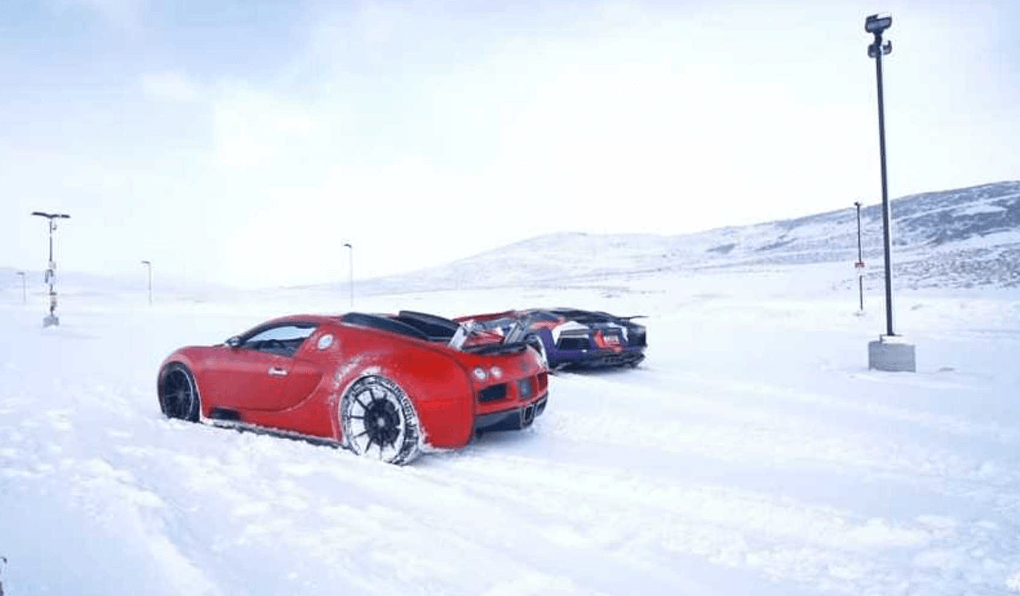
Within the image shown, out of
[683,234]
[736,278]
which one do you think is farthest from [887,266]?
[683,234]

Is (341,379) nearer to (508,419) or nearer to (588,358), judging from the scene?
(508,419)

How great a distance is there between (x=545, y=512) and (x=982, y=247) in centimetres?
7330

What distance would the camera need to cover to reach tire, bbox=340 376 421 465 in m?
5.17

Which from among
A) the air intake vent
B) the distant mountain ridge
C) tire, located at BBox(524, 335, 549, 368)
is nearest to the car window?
the air intake vent

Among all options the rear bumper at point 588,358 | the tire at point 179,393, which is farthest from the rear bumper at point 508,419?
the rear bumper at point 588,358

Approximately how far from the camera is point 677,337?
18562 millimetres

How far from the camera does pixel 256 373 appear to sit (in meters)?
6.06

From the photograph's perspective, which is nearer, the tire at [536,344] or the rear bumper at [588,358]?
the tire at [536,344]

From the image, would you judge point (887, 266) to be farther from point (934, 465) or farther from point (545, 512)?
point (545, 512)

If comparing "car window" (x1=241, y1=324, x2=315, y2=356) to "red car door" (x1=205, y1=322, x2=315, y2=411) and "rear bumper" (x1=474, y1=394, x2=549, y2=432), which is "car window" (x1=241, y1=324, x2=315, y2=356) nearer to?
"red car door" (x1=205, y1=322, x2=315, y2=411)

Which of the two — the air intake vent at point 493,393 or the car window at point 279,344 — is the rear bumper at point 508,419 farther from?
the car window at point 279,344

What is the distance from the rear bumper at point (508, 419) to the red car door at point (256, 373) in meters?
1.57

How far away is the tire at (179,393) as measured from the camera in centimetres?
659

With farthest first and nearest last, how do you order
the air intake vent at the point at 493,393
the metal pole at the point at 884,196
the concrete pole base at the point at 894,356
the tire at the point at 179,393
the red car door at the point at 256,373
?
the metal pole at the point at 884,196 < the concrete pole base at the point at 894,356 < the tire at the point at 179,393 < the red car door at the point at 256,373 < the air intake vent at the point at 493,393
